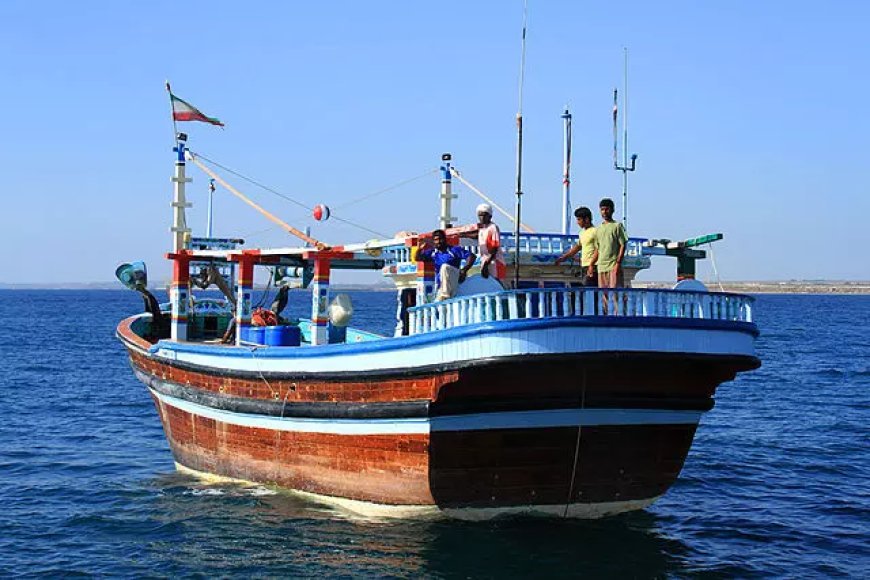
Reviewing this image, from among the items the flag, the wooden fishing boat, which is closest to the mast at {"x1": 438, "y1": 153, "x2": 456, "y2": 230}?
the wooden fishing boat

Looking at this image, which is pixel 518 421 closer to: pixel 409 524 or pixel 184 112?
pixel 409 524

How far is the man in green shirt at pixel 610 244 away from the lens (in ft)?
40.6

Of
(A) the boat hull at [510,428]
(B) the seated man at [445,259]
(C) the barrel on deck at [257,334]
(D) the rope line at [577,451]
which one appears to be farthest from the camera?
(C) the barrel on deck at [257,334]

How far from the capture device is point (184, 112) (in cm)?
2033

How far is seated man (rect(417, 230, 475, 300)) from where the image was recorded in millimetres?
12883

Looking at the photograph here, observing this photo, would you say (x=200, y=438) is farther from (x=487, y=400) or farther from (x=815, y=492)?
(x=815, y=492)

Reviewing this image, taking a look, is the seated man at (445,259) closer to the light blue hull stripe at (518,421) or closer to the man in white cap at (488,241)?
the man in white cap at (488,241)

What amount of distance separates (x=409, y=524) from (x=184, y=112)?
10709 mm

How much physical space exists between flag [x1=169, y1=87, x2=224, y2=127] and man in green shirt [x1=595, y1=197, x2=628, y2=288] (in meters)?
10.7

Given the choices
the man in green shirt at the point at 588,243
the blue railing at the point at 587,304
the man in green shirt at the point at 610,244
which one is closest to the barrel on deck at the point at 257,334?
the blue railing at the point at 587,304

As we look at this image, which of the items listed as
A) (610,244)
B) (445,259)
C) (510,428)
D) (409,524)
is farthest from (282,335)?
(610,244)

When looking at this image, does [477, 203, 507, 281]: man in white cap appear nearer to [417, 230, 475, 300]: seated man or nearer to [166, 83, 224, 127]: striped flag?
[417, 230, 475, 300]: seated man

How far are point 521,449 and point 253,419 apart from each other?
4889 mm

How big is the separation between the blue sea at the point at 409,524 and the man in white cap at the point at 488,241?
10.5ft
